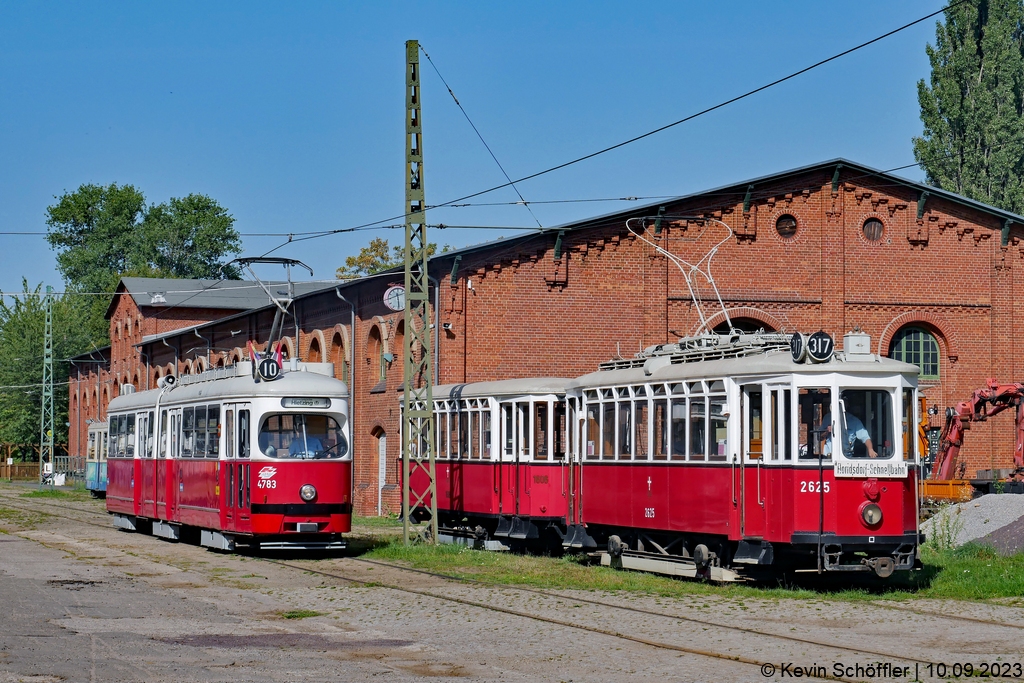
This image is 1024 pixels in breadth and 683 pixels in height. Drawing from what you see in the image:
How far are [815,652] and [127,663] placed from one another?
557 centimetres

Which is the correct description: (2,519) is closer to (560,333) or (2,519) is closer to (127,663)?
(560,333)

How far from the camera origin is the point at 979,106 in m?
55.8

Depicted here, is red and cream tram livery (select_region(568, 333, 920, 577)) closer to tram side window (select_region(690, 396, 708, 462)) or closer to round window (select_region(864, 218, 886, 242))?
tram side window (select_region(690, 396, 708, 462))

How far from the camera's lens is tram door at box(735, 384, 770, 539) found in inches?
637

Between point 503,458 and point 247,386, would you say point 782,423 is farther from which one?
point 247,386

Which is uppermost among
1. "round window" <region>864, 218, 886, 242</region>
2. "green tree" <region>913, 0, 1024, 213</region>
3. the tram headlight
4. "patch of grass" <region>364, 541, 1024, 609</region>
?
"green tree" <region>913, 0, 1024, 213</region>

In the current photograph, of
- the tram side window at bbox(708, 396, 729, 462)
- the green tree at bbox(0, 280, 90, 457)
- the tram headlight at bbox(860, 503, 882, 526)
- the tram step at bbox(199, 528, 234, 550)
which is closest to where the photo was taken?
the tram headlight at bbox(860, 503, 882, 526)

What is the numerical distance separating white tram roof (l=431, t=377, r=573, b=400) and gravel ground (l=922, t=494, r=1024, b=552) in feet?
20.6

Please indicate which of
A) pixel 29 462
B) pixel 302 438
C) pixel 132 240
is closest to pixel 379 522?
pixel 302 438

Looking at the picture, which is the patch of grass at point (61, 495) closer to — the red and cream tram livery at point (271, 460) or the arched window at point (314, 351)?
the arched window at point (314, 351)

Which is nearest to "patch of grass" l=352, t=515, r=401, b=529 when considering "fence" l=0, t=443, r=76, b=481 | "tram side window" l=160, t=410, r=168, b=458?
"tram side window" l=160, t=410, r=168, b=458

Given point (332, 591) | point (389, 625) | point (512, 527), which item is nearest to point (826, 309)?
point (512, 527)

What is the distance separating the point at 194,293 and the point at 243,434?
50.6m

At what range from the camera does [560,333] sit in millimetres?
32531
